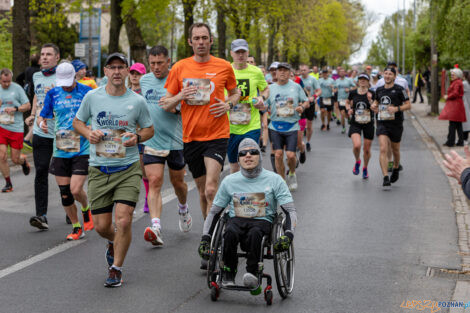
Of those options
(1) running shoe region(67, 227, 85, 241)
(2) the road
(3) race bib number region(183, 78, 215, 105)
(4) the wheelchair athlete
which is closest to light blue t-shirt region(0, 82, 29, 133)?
(2) the road

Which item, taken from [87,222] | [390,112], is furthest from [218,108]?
[390,112]

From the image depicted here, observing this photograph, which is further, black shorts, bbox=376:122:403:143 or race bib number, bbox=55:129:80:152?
black shorts, bbox=376:122:403:143

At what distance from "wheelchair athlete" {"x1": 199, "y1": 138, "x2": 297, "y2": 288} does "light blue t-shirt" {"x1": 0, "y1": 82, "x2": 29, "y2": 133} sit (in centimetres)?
637

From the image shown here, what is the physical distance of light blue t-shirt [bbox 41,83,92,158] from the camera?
26.8ft

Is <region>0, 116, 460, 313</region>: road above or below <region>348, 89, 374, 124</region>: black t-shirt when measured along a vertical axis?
below

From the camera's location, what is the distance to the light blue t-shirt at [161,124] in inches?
317

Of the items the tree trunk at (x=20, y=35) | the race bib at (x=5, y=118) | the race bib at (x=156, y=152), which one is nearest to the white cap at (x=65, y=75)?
the race bib at (x=156, y=152)

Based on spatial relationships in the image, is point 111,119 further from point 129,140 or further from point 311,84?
point 311,84

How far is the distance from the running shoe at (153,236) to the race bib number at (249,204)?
4.97ft

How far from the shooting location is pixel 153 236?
7445 mm

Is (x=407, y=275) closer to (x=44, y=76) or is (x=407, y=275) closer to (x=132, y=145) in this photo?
(x=132, y=145)

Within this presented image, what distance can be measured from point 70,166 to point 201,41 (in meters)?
2.22

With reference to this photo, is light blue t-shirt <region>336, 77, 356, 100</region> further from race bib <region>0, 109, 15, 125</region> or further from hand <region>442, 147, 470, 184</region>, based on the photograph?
hand <region>442, 147, 470, 184</region>

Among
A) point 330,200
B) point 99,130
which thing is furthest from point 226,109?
point 330,200
